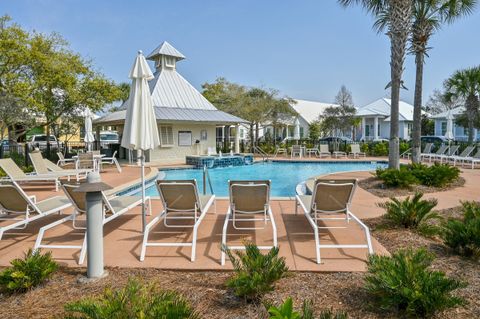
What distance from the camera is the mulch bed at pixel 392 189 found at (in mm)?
8698

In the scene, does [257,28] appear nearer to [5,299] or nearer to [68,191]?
[68,191]

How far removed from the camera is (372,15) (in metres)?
12.2

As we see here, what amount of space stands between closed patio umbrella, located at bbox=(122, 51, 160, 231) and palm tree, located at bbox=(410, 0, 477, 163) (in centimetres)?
1113

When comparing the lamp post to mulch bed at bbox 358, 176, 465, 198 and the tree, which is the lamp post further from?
the tree

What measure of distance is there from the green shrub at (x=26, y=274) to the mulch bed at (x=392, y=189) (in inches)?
295

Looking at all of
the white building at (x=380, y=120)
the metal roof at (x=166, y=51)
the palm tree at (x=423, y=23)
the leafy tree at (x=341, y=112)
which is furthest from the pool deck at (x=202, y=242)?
the white building at (x=380, y=120)

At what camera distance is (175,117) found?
20188 millimetres

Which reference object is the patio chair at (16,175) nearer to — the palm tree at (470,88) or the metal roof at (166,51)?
the metal roof at (166,51)

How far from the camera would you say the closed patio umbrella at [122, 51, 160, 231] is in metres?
4.96

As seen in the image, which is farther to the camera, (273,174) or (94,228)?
(273,174)

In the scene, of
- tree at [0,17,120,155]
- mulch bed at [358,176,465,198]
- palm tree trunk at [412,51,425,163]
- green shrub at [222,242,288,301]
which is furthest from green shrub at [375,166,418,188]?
tree at [0,17,120,155]

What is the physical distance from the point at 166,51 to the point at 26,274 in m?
22.4

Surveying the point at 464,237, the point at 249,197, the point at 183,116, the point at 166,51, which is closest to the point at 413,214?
the point at 464,237

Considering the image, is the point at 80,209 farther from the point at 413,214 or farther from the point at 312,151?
the point at 312,151
